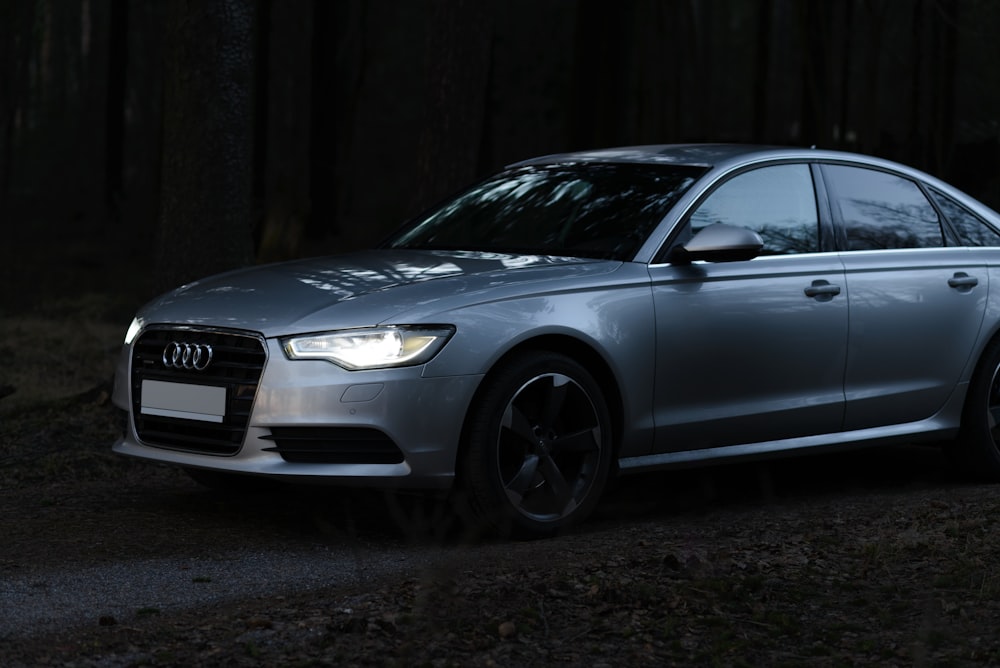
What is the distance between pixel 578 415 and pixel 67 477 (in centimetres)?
298

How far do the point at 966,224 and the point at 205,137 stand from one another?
4.58 meters

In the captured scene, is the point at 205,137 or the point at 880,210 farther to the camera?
the point at 205,137

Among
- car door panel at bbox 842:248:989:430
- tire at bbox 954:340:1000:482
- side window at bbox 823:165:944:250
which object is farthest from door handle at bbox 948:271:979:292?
tire at bbox 954:340:1000:482

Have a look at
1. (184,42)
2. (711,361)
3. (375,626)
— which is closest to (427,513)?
(711,361)

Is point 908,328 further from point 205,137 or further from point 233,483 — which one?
point 205,137

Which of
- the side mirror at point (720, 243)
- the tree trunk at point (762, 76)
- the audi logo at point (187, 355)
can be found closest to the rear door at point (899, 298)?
the side mirror at point (720, 243)

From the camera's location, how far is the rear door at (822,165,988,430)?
22.0 feet

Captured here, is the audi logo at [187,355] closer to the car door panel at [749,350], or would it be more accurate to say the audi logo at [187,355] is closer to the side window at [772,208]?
the car door panel at [749,350]

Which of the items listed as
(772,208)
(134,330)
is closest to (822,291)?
(772,208)

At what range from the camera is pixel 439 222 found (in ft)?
22.8

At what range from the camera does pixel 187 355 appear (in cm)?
554

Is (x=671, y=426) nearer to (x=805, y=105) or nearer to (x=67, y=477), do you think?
(x=67, y=477)

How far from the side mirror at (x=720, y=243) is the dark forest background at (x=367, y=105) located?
399 centimetres

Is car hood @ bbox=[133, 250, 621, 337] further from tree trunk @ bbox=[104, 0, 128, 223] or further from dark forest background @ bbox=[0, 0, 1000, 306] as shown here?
tree trunk @ bbox=[104, 0, 128, 223]
